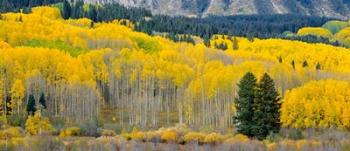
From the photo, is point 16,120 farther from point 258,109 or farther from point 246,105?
point 258,109

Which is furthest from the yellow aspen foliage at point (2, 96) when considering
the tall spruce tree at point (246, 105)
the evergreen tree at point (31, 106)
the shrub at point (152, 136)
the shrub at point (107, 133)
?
the tall spruce tree at point (246, 105)

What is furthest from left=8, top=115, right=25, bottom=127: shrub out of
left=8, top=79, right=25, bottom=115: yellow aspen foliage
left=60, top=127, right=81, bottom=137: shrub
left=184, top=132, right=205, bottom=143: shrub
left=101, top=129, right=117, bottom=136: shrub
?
left=184, top=132, right=205, bottom=143: shrub

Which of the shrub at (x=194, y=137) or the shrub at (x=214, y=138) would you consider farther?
the shrub at (x=194, y=137)

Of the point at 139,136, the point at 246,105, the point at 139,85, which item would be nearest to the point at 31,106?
the point at 139,136

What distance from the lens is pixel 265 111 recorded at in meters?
94.2

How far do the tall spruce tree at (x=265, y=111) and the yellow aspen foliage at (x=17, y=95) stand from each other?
44.4m

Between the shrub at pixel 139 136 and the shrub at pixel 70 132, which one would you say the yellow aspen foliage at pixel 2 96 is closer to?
the shrub at pixel 70 132

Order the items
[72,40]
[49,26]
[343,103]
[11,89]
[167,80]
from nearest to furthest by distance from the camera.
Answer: [343,103] → [11,89] → [167,80] → [72,40] → [49,26]

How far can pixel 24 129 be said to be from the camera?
10538 centimetres

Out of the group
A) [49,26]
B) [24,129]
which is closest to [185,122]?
[24,129]

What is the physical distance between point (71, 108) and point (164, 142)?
33.9 m

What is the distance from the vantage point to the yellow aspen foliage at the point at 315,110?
374ft

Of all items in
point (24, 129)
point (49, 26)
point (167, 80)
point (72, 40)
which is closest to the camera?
point (24, 129)

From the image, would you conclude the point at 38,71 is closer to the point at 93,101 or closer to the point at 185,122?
the point at 93,101
